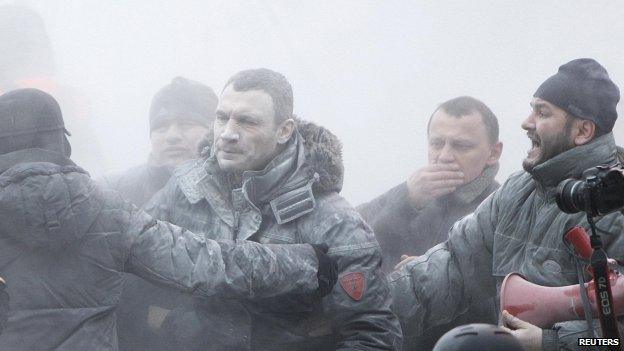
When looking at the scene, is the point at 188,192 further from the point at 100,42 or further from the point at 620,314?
the point at 100,42

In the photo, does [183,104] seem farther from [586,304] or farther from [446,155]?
[586,304]

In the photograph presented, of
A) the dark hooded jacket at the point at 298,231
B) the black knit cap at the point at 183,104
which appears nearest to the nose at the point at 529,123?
the dark hooded jacket at the point at 298,231

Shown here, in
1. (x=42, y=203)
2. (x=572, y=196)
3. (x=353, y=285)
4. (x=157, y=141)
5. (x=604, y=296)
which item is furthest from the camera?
(x=157, y=141)

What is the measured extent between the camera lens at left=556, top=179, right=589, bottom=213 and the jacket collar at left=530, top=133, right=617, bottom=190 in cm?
64

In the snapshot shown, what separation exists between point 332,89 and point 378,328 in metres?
19.7

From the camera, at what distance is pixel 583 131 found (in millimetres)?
3465

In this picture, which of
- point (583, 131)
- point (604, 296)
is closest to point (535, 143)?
point (583, 131)

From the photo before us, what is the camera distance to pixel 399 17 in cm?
2416

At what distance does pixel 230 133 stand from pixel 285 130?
0.30 meters

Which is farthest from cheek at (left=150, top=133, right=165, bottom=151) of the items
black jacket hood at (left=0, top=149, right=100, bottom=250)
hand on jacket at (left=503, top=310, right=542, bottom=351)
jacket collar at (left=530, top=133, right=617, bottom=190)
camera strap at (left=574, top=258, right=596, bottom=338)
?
camera strap at (left=574, top=258, right=596, bottom=338)

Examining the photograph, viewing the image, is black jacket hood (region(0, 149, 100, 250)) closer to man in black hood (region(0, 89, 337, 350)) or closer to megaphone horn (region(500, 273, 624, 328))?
man in black hood (region(0, 89, 337, 350))

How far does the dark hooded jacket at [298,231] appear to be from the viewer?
347cm

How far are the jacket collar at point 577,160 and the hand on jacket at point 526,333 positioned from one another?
2.11ft

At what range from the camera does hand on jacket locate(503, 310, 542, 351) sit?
304 cm
